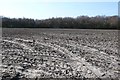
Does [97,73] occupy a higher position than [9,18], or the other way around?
[9,18]

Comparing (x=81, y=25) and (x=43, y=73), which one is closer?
(x=43, y=73)

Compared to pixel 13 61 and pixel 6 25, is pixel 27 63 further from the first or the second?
pixel 6 25

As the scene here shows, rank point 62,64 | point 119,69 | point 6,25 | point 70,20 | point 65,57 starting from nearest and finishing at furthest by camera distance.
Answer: point 119,69 < point 62,64 < point 65,57 < point 6,25 < point 70,20

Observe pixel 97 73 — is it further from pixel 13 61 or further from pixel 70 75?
pixel 13 61

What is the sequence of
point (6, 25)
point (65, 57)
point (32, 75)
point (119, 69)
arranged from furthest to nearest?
point (6, 25)
point (65, 57)
point (119, 69)
point (32, 75)

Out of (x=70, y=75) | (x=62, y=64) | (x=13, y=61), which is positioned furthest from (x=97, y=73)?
(x=13, y=61)

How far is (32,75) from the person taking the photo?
523 cm

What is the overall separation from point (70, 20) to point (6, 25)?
8670mm

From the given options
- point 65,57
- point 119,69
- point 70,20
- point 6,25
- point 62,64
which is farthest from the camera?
point 70,20

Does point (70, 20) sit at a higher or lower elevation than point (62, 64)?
higher

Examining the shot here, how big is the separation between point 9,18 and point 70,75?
27287mm

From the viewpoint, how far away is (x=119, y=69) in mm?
5906

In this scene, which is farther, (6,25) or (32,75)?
(6,25)

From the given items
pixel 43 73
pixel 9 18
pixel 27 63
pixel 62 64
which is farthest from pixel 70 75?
pixel 9 18
